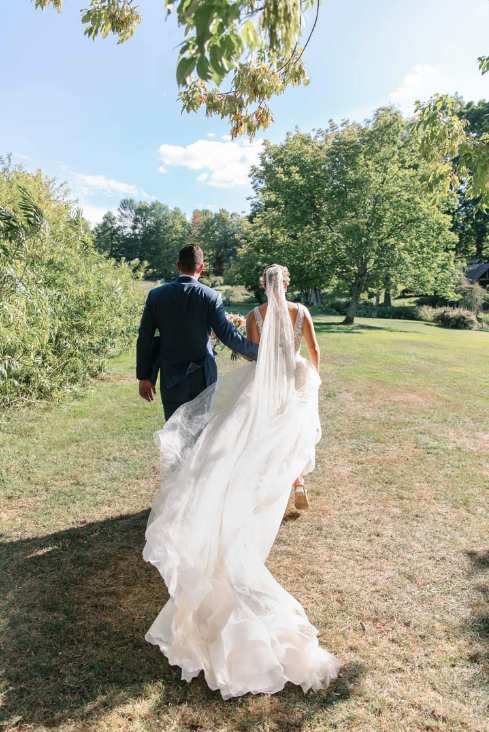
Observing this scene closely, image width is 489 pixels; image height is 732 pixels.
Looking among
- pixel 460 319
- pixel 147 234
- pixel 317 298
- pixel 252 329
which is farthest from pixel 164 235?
pixel 252 329

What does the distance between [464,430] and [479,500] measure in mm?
2735

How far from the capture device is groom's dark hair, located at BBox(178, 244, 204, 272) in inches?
159

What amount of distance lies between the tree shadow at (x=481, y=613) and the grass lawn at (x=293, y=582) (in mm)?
12

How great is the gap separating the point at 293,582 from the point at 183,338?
2.19 meters

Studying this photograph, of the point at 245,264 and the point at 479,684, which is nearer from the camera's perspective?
the point at 479,684

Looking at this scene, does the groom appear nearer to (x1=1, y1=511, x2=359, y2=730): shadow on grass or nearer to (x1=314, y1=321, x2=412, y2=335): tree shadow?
(x1=1, y1=511, x2=359, y2=730): shadow on grass

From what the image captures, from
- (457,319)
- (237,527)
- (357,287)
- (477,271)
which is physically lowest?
(237,527)

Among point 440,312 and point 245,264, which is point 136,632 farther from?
point 440,312

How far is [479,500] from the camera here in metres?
5.07

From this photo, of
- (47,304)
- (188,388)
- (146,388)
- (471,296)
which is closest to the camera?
(188,388)

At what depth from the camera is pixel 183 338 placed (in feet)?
13.1

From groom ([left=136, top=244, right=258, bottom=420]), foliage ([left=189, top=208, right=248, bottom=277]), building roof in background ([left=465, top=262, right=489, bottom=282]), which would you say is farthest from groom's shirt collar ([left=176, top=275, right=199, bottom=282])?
foliage ([left=189, top=208, right=248, bottom=277])

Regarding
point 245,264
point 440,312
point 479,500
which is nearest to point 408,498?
point 479,500

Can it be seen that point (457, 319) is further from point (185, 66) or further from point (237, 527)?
point (185, 66)
